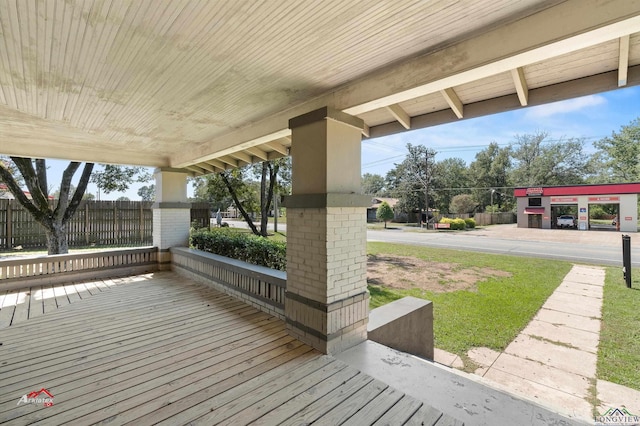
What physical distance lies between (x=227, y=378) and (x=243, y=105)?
119 inches

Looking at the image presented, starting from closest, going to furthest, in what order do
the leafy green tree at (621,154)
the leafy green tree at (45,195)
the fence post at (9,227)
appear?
the leafy green tree at (45,195)
the fence post at (9,227)
the leafy green tree at (621,154)

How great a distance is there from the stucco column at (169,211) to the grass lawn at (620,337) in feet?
26.2

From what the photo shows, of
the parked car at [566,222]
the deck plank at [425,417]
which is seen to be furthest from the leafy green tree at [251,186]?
the parked car at [566,222]

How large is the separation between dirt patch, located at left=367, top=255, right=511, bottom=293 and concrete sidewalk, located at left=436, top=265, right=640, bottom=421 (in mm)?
1932

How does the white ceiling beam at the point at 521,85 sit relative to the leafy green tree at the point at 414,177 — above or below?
below

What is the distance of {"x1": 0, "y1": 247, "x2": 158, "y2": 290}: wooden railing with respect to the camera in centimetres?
530

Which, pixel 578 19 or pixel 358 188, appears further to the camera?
pixel 358 188

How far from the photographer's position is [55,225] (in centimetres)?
736

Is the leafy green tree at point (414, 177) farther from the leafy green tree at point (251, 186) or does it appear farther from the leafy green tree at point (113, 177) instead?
the leafy green tree at point (113, 177)

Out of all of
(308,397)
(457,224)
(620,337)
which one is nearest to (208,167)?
(308,397)

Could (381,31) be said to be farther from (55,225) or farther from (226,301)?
(55,225)

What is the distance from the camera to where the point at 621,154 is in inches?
1074

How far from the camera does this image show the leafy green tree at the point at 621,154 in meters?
25.7

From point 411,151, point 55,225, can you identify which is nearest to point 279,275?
point 55,225
